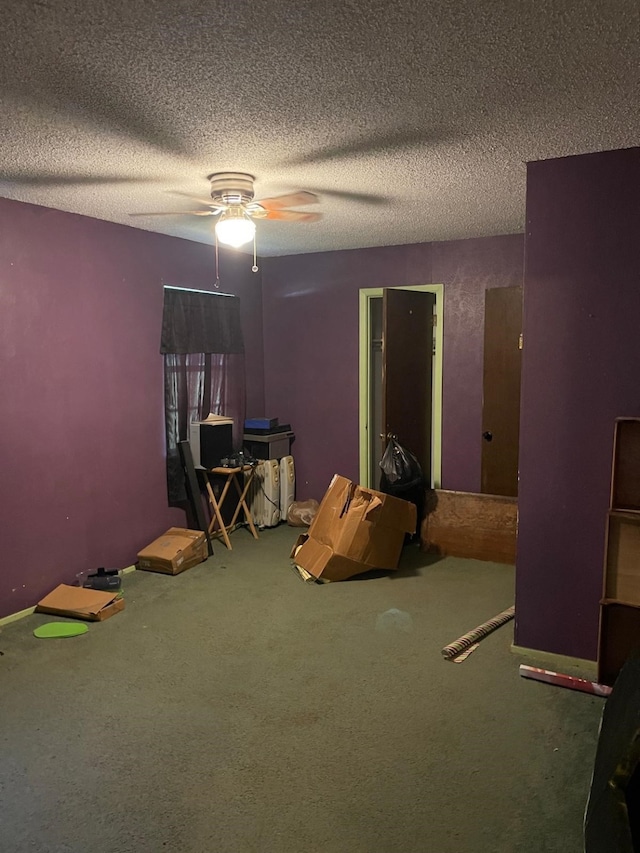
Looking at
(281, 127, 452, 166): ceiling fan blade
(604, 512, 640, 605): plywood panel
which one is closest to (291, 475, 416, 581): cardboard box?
(604, 512, 640, 605): plywood panel

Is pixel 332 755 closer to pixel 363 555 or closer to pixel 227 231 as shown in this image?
pixel 363 555

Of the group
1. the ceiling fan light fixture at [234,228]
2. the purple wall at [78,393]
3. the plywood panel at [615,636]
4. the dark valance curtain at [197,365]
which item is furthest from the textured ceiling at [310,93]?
the plywood panel at [615,636]

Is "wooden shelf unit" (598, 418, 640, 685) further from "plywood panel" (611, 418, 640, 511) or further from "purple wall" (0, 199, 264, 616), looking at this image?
"purple wall" (0, 199, 264, 616)

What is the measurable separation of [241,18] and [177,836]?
2.41 metres

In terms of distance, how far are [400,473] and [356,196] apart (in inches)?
80.5

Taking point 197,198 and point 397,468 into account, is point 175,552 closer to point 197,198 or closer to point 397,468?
point 397,468

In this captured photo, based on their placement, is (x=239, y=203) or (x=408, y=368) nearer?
(x=239, y=203)

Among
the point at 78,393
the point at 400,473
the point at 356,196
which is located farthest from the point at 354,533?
the point at 356,196

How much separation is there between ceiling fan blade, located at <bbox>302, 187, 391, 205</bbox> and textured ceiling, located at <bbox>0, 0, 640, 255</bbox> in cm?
3

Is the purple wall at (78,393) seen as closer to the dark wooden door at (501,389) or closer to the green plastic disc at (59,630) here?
the green plastic disc at (59,630)

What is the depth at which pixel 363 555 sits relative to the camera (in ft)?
14.1

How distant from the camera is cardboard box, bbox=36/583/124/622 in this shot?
3719 millimetres

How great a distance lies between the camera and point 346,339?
5.57 metres

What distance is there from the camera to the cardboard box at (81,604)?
146 inches
